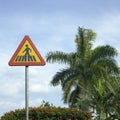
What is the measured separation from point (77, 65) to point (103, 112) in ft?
53.1

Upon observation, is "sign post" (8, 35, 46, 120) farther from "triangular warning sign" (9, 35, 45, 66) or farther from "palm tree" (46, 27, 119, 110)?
"palm tree" (46, 27, 119, 110)

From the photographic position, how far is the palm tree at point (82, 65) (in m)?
34.4

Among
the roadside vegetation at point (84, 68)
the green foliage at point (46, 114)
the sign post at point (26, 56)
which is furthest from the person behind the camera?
the roadside vegetation at point (84, 68)

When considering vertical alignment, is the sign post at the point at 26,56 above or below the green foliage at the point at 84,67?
below

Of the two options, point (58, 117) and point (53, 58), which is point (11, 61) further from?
point (53, 58)

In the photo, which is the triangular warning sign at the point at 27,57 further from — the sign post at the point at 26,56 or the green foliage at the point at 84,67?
the green foliage at the point at 84,67

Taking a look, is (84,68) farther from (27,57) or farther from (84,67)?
(27,57)

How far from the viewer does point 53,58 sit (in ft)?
116

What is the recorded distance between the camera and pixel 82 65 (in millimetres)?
35156

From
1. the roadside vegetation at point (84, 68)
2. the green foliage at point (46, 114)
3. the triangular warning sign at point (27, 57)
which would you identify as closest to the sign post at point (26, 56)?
the triangular warning sign at point (27, 57)

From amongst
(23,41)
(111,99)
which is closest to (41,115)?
(111,99)

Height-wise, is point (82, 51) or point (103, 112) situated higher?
point (82, 51)

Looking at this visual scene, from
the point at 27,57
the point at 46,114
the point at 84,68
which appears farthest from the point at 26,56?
the point at 84,68

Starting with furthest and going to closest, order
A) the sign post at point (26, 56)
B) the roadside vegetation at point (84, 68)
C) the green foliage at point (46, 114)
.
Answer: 1. the roadside vegetation at point (84, 68)
2. the green foliage at point (46, 114)
3. the sign post at point (26, 56)
